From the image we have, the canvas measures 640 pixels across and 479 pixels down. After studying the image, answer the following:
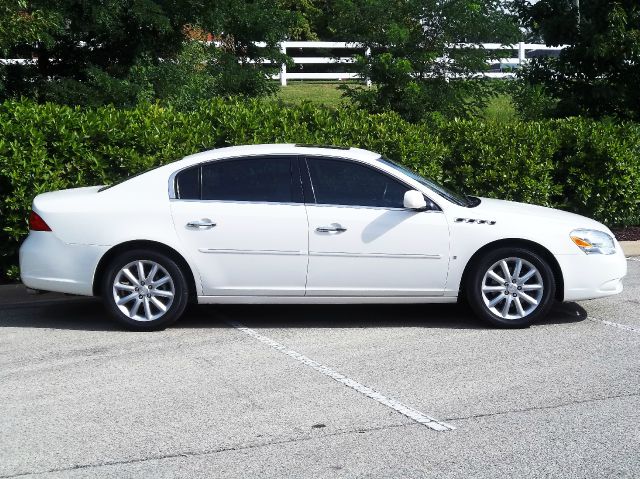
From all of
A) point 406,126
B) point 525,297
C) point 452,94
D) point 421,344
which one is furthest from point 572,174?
point 421,344

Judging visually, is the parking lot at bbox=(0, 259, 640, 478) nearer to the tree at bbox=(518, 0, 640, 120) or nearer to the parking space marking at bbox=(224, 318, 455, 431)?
the parking space marking at bbox=(224, 318, 455, 431)

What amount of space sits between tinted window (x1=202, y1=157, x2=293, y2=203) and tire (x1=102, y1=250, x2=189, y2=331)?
0.69 meters

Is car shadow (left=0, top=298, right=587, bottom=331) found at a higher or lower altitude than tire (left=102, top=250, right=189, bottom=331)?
lower

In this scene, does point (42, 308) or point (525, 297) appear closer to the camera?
point (525, 297)

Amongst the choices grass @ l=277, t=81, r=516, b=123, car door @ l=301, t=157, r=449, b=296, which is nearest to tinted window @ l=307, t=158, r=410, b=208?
car door @ l=301, t=157, r=449, b=296

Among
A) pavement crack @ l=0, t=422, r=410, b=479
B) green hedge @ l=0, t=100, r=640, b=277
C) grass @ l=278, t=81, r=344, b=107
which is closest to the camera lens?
pavement crack @ l=0, t=422, r=410, b=479

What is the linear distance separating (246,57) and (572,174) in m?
7.86

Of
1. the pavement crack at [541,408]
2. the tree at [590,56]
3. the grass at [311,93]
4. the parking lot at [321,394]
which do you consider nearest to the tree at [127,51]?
the tree at [590,56]

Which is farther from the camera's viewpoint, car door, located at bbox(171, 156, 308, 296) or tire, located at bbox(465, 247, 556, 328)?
tire, located at bbox(465, 247, 556, 328)

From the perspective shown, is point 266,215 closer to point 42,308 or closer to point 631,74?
point 42,308

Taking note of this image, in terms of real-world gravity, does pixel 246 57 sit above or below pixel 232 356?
above

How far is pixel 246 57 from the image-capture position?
18781 millimetres

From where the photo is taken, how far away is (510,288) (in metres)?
8.67

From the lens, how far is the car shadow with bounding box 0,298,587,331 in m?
8.94
